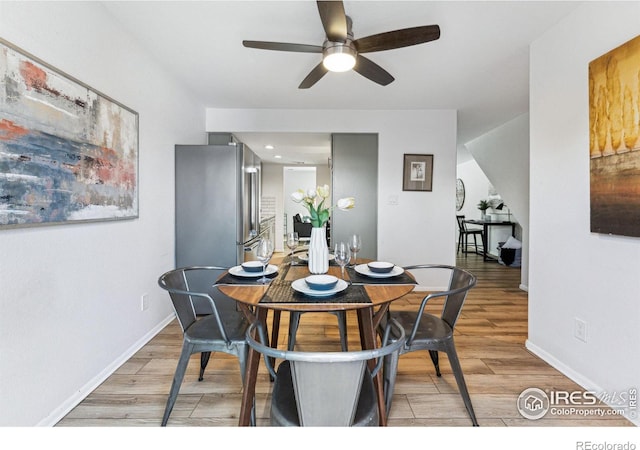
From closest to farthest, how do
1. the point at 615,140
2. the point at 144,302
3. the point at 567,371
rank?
1. the point at 615,140
2. the point at 567,371
3. the point at 144,302

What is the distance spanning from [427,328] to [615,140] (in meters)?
1.41

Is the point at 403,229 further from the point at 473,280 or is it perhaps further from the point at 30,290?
the point at 30,290

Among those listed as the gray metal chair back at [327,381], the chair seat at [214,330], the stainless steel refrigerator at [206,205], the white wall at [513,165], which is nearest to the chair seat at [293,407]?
the gray metal chair back at [327,381]

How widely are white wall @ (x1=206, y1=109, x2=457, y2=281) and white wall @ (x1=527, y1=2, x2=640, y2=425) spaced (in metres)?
1.60

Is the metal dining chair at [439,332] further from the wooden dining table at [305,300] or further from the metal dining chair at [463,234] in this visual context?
the metal dining chair at [463,234]

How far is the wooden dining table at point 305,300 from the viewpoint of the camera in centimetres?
134

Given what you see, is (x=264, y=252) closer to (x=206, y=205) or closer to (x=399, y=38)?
(x=399, y=38)

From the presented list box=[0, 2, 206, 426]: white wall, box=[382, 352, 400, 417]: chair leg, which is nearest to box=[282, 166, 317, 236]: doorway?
box=[0, 2, 206, 426]: white wall

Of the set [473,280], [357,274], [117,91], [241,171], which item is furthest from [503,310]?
[117,91]

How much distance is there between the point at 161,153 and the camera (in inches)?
110

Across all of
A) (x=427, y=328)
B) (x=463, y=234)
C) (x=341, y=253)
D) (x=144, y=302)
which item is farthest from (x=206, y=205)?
(x=463, y=234)

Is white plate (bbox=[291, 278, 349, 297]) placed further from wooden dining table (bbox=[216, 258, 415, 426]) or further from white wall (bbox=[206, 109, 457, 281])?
white wall (bbox=[206, 109, 457, 281])

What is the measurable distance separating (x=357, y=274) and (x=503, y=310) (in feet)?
7.68

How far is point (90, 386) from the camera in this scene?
1849 mm
